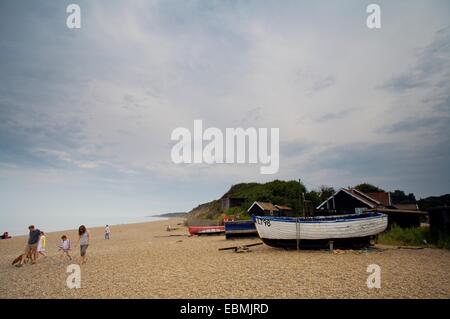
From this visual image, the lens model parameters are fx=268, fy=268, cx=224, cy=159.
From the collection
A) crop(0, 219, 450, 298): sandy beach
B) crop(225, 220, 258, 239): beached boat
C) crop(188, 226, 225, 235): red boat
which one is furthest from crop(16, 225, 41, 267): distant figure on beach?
crop(188, 226, 225, 235): red boat

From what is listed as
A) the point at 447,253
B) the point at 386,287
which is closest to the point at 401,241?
the point at 447,253

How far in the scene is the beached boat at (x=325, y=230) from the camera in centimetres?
1995

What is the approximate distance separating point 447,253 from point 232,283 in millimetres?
16306

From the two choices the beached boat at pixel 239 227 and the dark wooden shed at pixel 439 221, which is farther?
the beached boat at pixel 239 227

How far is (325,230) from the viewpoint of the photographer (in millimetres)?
20094

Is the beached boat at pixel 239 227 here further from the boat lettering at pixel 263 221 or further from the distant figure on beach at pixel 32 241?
the distant figure on beach at pixel 32 241

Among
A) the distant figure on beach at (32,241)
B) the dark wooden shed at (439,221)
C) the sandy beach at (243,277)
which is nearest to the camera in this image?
the sandy beach at (243,277)

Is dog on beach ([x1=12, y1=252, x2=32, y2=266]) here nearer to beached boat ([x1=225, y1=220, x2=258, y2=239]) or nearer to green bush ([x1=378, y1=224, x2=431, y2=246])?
beached boat ([x1=225, y1=220, x2=258, y2=239])

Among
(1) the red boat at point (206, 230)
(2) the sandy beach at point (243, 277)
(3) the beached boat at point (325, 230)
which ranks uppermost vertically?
(3) the beached boat at point (325, 230)

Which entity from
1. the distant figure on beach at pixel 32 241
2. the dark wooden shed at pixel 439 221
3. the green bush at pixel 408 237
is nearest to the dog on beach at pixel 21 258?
the distant figure on beach at pixel 32 241

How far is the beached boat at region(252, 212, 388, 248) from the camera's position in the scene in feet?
65.5
